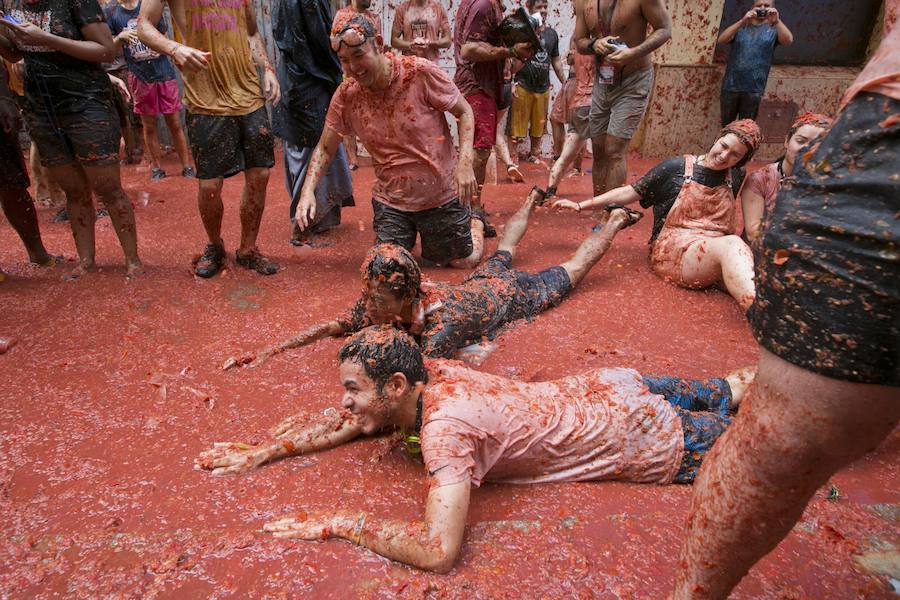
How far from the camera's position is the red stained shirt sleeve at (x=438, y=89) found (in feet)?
11.3

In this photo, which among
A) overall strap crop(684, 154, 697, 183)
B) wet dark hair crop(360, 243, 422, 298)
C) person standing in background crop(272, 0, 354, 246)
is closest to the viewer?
wet dark hair crop(360, 243, 422, 298)

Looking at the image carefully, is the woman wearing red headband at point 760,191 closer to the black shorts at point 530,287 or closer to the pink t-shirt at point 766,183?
the pink t-shirt at point 766,183

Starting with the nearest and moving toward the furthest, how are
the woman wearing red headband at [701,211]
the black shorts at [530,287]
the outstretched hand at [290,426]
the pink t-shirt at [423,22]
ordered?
the outstretched hand at [290,426] → the black shorts at [530,287] → the woman wearing red headband at [701,211] → the pink t-shirt at [423,22]

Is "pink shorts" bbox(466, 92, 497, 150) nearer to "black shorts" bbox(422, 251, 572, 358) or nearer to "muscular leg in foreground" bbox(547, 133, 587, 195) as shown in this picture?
"muscular leg in foreground" bbox(547, 133, 587, 195)

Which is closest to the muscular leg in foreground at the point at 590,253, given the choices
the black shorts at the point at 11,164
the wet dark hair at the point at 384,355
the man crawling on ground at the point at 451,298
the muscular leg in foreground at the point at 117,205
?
the man crawling on ground at the point at 451,298

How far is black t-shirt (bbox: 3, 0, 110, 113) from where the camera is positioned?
3.19m

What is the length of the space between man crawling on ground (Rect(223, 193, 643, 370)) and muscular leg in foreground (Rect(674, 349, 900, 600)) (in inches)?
60.2

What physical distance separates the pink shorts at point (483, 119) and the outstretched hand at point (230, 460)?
342 centimetres

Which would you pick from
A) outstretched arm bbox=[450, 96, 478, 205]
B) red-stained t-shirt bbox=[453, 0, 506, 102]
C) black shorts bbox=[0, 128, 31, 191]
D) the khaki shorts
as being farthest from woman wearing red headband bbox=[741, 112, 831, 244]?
black shorts bbox=[0, 128, 31, 191]

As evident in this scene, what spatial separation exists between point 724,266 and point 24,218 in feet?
15.3

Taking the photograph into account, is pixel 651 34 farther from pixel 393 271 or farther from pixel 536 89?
pixel 536 89

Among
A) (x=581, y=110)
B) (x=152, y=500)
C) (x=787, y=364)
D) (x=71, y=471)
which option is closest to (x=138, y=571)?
(x=152, y=500)

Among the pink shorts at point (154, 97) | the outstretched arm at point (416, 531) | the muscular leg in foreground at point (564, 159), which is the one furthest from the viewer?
the pink shorts at point (154, 97)

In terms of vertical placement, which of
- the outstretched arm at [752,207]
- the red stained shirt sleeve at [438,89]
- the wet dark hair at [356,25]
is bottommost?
the outstretched arm at [752,207]
